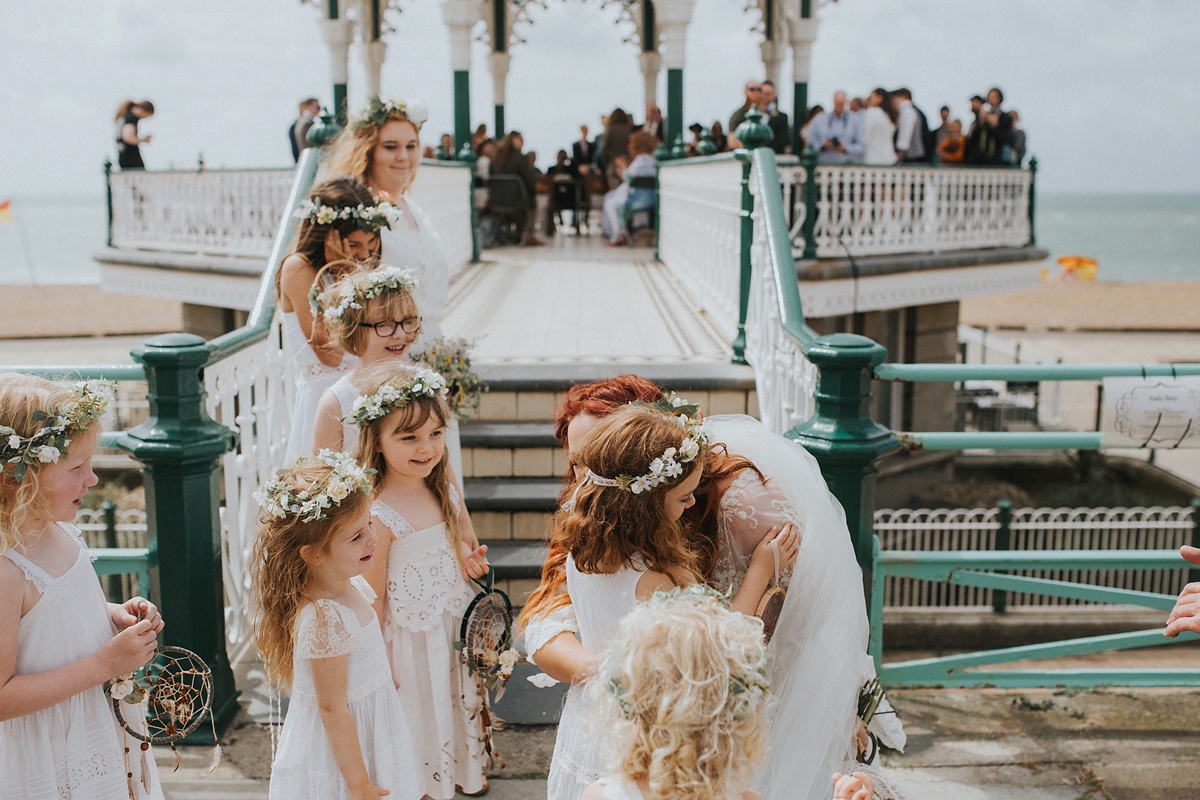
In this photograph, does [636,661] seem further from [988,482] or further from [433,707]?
[988,482]

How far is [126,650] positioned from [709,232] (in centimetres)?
640

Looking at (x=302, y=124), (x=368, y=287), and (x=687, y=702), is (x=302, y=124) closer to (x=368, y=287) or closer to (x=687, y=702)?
(x=368, y=287)

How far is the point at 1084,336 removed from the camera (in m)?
30.1

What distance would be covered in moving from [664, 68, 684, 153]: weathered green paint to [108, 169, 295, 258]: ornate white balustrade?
5044mm

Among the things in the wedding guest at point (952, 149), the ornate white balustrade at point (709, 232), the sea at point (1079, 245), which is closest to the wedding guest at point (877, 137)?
the wedding guest at point (952, 149)

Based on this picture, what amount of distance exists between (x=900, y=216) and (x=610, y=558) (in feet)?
33.4

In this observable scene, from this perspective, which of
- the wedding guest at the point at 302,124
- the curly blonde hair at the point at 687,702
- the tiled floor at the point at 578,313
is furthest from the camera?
the wedding guest at the point at 302,124

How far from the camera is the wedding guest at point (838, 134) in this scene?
11.7 metres

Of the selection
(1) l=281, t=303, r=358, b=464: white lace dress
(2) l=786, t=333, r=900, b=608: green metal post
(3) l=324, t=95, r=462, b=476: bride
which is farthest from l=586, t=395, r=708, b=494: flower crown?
(3) l=324, t=95, r=462, b=476: bride

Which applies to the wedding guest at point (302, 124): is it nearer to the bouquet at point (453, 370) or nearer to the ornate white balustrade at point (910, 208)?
the ornate white balustrade at point (910, 208)

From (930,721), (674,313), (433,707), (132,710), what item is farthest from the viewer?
(674,313)

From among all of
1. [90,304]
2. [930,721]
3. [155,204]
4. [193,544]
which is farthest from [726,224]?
[90,304]

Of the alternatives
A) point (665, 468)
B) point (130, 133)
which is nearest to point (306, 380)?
point (665, 468)

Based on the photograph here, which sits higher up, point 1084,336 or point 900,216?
point 900,216
